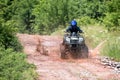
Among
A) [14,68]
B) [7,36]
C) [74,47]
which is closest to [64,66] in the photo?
[74,47]

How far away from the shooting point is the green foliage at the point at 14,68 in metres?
12.7

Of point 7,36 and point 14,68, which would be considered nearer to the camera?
point 14,68

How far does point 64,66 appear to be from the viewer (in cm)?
1770

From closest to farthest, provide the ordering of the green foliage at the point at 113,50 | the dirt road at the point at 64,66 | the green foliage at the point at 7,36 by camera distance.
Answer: the dirt road at the point at 64,66 → the green foliage at the point at 7,36 → the green foliage at the point at 113,50

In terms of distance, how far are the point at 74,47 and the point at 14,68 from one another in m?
7.07

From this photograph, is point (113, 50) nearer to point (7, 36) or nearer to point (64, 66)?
point (64, 66)

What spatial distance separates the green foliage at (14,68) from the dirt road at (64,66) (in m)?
0.74

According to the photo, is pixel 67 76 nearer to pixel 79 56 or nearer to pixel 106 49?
pixel 79 56

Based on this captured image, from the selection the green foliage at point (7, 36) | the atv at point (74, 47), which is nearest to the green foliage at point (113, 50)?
the atv at point (74, 47)

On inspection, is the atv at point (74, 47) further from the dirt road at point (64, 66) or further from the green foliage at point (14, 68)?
the green foliage at point (14, 68)

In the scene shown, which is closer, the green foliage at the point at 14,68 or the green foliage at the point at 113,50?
the green foliage at the point at 14,68

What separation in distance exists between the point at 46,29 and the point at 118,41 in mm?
19321

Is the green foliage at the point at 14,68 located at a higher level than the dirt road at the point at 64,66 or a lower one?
higher

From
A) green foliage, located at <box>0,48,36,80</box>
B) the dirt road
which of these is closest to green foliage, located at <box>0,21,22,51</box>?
the dirt road
